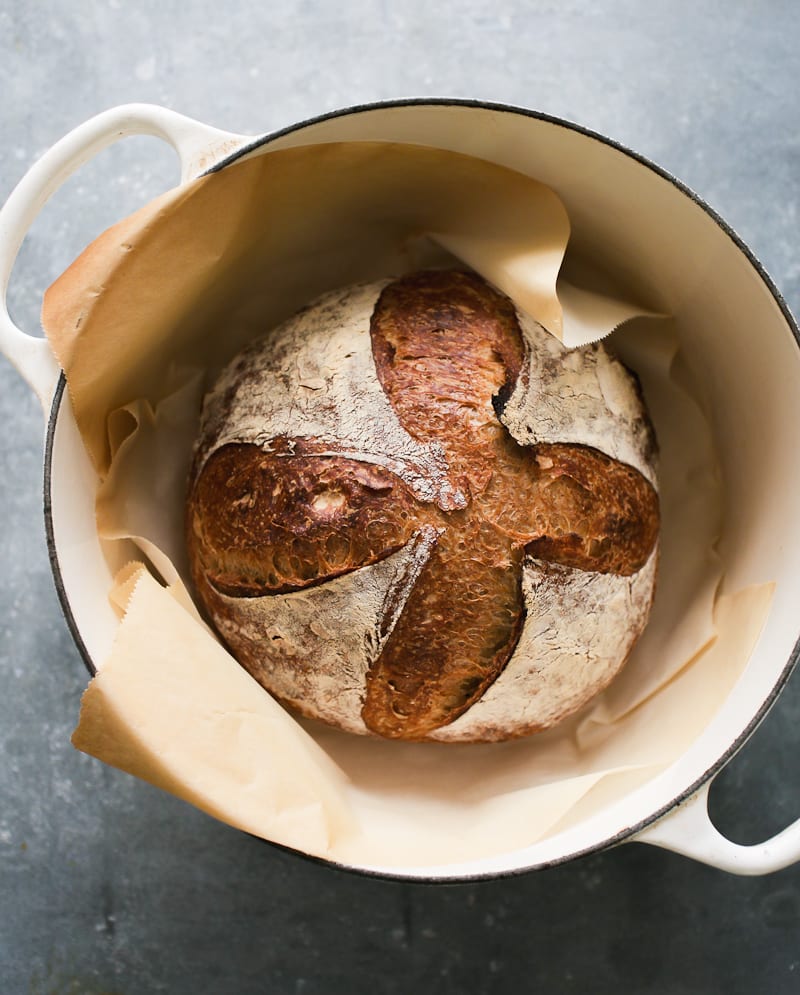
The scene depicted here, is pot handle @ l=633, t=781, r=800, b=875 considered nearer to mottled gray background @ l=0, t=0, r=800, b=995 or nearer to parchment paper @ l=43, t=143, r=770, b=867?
parchment paper @ l=43, t=143, r=770, b=867

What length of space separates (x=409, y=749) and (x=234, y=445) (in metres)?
0.41

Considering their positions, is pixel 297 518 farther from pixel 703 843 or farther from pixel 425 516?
pixel 703 843

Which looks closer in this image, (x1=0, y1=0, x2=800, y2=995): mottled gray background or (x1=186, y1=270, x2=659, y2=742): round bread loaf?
(x1=186, y1=270, x2=659, y2=742): round bread loaf

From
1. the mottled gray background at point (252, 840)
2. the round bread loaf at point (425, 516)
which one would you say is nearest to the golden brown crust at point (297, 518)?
the round bread loaf at point (425, 516)

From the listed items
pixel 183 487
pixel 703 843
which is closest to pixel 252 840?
pixel 183 487

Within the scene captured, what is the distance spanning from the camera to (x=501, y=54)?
3.84 ft

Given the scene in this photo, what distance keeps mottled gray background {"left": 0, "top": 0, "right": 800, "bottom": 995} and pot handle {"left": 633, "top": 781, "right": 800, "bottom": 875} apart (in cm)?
29

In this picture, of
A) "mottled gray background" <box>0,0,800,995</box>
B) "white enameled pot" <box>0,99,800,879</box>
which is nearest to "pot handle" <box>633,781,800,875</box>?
"white enameled pot" <box>0,99,800,879</box>

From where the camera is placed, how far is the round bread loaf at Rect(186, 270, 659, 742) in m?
0.93

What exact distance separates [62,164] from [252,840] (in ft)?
2.54

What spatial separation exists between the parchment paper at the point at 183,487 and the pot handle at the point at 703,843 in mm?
87

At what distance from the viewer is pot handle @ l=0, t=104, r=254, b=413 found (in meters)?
0.84

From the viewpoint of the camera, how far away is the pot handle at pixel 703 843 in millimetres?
871

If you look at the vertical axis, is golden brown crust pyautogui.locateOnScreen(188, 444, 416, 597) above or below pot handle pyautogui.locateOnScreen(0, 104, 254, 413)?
below
